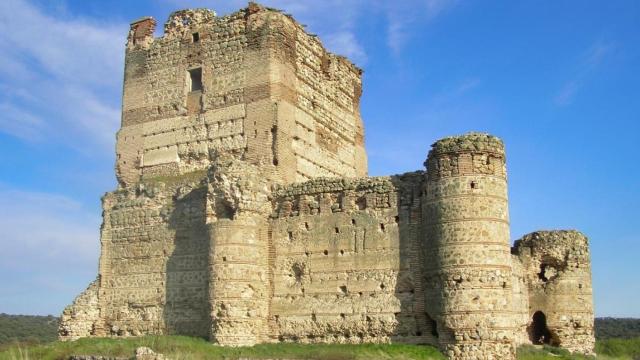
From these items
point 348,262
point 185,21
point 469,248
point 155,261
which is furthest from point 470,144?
point 185,21

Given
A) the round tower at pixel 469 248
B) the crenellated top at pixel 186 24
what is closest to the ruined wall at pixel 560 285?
the round tower at pixel 469 248

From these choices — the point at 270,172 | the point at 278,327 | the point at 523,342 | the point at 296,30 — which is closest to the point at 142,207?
the point at 270,172

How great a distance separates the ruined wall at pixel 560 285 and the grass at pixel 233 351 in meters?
1.09

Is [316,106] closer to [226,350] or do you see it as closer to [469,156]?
[469,156]

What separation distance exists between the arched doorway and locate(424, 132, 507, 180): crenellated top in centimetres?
616

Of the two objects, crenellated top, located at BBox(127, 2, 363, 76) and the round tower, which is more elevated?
crenellated top, located at BBox(127, 2, 363, 76)

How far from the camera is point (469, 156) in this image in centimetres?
1627

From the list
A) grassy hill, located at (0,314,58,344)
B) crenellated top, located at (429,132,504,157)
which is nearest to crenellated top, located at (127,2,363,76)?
crenellated top, located at (429,132,504,157)

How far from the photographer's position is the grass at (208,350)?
15852mm

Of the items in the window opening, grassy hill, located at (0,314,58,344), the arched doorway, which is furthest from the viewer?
grassy hill, located at (0,314,58,344)

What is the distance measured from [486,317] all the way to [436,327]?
3.97ft

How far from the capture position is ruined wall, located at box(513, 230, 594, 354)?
→ 20375mm

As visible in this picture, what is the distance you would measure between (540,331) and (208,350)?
31.5 ft

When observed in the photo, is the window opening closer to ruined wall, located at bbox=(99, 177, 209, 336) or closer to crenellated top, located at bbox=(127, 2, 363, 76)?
crenellated top, located at bbox=(127, 2, 363, 76)
